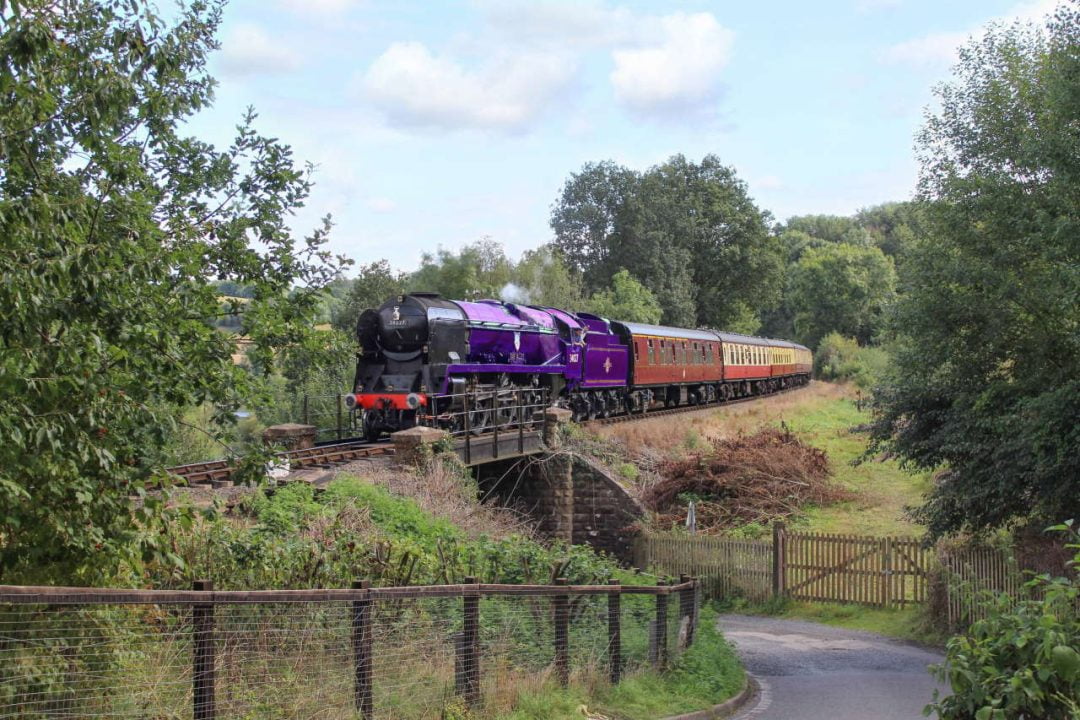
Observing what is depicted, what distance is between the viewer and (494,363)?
23.9 meters

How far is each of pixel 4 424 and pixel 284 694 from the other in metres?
2.89

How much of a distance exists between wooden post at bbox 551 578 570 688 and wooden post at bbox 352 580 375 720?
283cm

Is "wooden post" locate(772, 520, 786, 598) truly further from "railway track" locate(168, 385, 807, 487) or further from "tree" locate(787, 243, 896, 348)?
"tree" locate(787, 243, 896, 348)

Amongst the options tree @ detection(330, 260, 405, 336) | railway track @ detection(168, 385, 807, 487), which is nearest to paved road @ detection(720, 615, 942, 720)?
railway track @ detection(168, 385, 807, 487)

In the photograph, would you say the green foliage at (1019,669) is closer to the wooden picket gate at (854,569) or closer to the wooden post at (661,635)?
the wooden post at (661,635)

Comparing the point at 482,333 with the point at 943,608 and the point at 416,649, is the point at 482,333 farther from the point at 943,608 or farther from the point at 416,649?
the point at 416,649

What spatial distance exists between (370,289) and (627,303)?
21.4 meters

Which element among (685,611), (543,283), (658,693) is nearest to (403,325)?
(685,611)

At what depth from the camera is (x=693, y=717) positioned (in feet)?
34.3

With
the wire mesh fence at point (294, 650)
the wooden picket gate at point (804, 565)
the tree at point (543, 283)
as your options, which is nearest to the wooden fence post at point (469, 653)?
the wire mesh fence at point (294, 650)

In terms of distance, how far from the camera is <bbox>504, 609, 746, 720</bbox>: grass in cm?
903

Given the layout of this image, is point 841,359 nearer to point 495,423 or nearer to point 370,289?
point 370,289

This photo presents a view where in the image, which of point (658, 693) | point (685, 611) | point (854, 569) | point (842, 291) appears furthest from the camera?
point (842, 291)

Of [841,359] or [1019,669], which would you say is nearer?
[1019,669]
